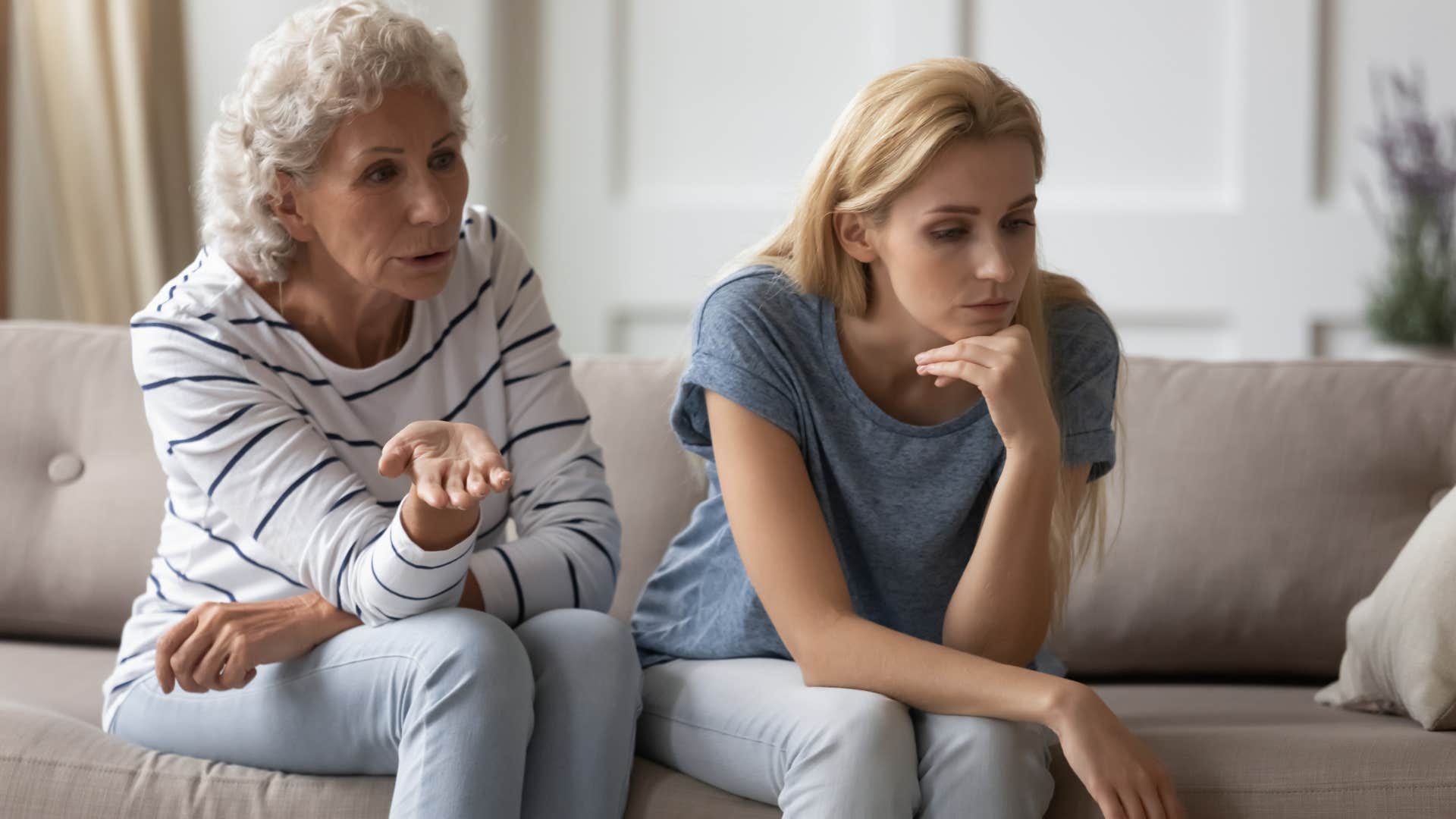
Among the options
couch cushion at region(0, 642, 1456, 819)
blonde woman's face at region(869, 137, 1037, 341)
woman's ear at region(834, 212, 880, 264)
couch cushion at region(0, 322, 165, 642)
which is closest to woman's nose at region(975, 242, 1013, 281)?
blonde woman's face at region(869, 137, 1037, 341)

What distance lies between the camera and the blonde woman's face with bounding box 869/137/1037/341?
1254mm

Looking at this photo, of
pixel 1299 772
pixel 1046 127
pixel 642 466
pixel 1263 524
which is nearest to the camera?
pixel 1299 772

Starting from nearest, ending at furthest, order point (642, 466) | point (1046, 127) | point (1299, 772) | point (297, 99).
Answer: point (1299, 772) < point (297, 99) < point (642, 466) < point (1046, 127)

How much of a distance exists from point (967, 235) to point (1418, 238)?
5.49ft

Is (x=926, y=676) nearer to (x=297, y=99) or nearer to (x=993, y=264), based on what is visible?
(x=993, y=264)

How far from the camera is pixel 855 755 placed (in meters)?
1.10

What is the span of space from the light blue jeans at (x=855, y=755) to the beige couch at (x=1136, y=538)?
0.06 m

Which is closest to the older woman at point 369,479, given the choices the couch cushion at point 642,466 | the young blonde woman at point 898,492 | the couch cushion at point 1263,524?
the young blonde woman at point 898,492

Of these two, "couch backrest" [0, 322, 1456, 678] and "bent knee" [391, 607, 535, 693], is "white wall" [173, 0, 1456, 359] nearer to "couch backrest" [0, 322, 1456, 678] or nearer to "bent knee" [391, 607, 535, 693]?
"couch backrest" [0, 322, 1456, 678]

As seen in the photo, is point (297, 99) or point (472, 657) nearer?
point (472, 657)

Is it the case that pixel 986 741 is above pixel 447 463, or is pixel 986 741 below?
below

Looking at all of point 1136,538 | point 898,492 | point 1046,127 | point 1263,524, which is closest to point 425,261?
point 898,492

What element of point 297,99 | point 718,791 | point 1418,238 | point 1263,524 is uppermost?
point 297,99

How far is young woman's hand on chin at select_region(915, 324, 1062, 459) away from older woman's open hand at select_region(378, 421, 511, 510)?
39cm
